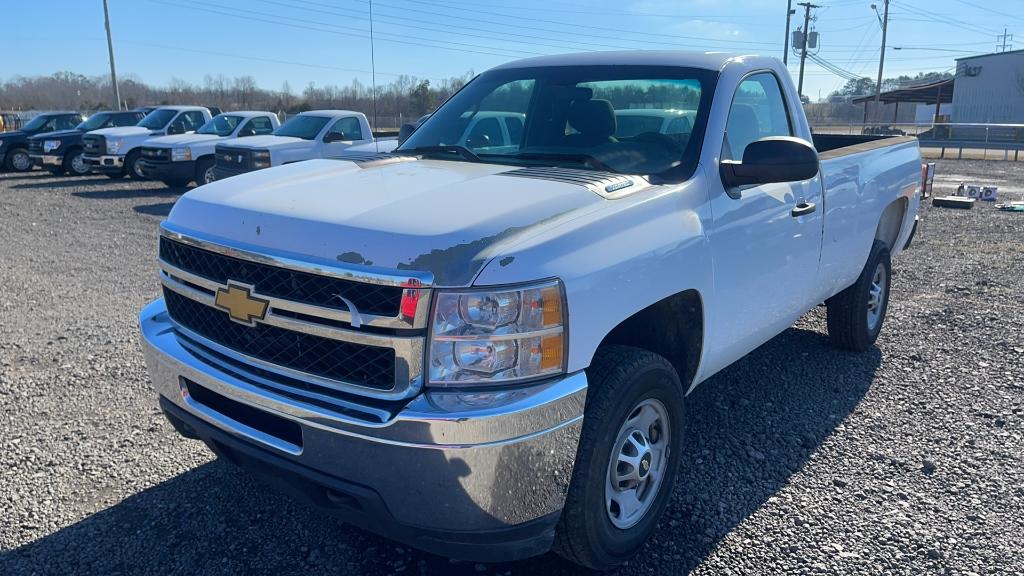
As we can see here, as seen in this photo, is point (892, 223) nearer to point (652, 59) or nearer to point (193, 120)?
point (652, 59)

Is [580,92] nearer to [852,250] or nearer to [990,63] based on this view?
[852,250]

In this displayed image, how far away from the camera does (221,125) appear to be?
17.2 meters

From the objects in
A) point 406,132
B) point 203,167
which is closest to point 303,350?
point 406,132

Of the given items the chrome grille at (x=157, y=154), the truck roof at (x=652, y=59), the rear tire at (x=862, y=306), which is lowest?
the rear tire at (x=862, y=306)

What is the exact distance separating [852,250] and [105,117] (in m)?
Answer: 20.8

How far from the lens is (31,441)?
154 inches

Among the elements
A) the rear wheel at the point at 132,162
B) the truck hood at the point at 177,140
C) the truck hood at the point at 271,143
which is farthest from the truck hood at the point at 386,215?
the rear wheel at the point at 132,162

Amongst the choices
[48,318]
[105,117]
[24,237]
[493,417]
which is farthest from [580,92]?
[105,117]

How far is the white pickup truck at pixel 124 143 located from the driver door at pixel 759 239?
1617cm

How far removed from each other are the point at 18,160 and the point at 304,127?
1181cm

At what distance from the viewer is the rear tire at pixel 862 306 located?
5.23 metres

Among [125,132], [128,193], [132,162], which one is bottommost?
[128,193]

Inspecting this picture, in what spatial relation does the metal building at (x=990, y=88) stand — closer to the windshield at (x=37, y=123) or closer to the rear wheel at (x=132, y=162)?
the rear wheel at (x=132, y=162)

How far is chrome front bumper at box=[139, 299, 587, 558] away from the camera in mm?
2203
